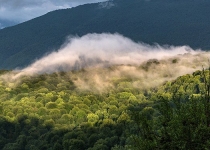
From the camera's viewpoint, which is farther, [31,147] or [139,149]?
[31,147]

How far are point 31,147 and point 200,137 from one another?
160402 millimetres

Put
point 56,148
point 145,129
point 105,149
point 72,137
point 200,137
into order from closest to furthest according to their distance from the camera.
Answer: point 200,137, point 145,129, point 105,149, point 56,148, point 72,137

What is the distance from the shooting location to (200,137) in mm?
28797

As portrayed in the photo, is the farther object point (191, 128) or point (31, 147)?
point (31, 147)

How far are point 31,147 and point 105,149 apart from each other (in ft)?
141

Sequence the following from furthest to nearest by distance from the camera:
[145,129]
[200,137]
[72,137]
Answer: [72,137], [145,129], [200,137]

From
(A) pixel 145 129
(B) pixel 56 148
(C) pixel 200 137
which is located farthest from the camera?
(B) pixel 56 148

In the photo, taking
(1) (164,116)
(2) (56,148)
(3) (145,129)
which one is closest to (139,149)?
(3) (145,129)

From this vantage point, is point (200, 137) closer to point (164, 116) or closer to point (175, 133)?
point (175, 133)

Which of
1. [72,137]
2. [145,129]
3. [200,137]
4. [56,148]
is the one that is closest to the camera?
[200,137]

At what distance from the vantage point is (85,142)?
17662 cm

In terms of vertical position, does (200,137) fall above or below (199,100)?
below

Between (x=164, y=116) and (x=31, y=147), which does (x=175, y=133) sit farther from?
(x=31, y=147)

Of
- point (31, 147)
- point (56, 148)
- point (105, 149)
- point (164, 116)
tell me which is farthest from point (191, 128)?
point (31, 147)
